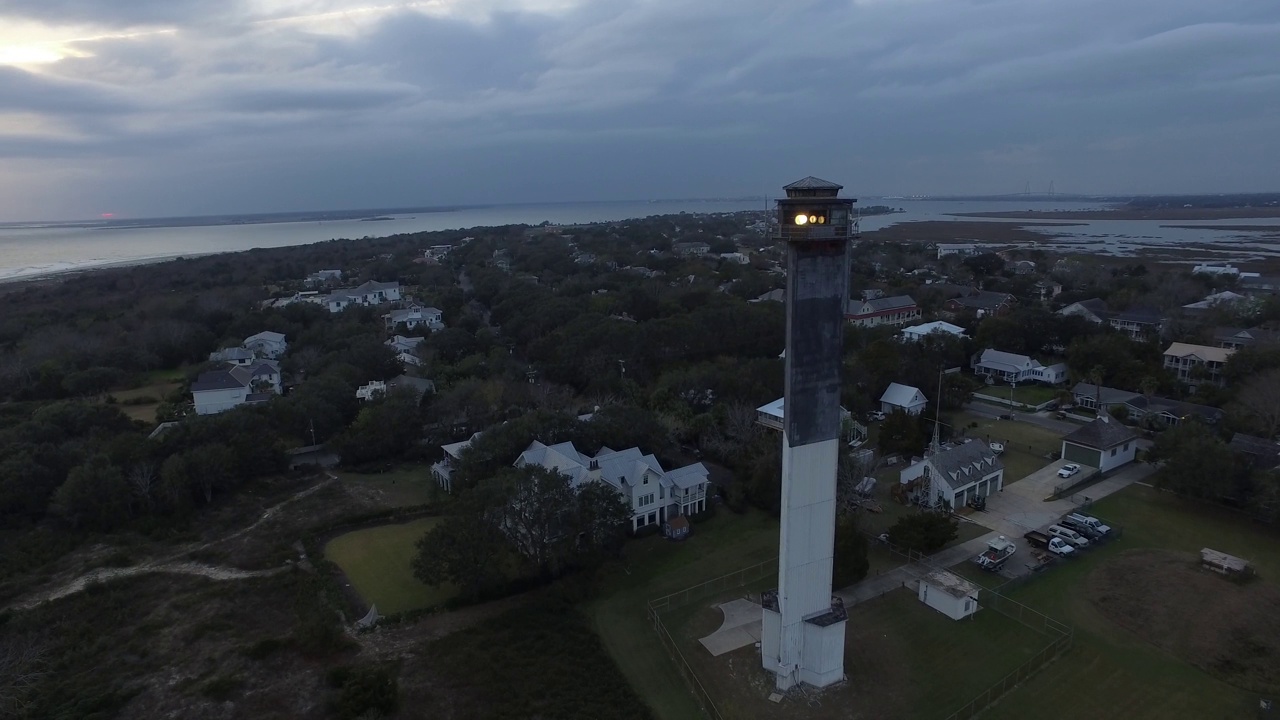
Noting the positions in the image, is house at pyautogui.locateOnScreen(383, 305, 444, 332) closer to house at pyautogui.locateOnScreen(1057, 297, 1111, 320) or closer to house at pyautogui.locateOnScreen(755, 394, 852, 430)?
house at pyautogui.locateOnScreen(755, 394, 852, 430)

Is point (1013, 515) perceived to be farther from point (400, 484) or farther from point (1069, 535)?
point (400, 484)

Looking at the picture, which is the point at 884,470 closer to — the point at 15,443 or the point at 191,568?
the point at 191,568

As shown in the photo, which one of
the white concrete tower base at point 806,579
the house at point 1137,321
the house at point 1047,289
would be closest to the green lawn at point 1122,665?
the white concrete tower base at point 806,579

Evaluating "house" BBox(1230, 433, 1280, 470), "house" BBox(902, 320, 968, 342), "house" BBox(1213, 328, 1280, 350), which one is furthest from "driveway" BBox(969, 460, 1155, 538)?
"house" BBox(1213, 328, 1280, 350)

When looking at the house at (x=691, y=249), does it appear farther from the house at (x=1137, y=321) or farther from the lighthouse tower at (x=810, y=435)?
the lighthouse tower at (x=810, y=435)

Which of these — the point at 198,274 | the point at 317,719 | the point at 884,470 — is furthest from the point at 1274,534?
the point at 198,274

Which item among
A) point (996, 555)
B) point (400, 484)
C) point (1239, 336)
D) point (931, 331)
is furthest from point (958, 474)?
point (1239, 336)
